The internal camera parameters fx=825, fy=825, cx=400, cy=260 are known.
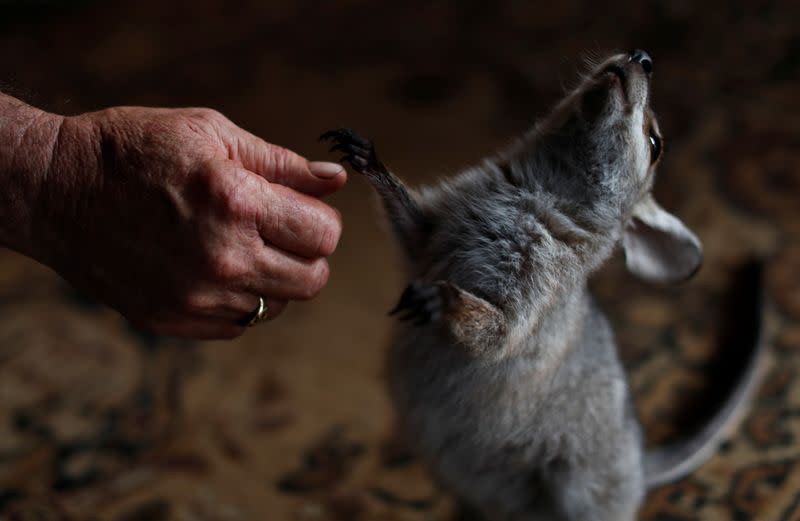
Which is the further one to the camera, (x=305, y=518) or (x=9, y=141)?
(x=305, y=518)

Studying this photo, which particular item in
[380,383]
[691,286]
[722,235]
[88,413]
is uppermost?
[722,235]

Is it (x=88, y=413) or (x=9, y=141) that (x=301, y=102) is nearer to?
(x=88, y=413)

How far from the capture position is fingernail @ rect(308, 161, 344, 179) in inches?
64.8

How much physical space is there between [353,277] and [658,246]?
123 centimetres

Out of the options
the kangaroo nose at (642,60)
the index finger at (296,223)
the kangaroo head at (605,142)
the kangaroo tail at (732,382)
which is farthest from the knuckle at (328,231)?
the kangaroo tail at (732,382)

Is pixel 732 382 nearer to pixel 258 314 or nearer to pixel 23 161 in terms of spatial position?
pixel 258 314

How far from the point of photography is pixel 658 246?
2016mm

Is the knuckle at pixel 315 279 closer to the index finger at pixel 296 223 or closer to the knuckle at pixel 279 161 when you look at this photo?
the index finger at pixel 296 223

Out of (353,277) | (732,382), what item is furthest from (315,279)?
(732,382)

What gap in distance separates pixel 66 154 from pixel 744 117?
8.60 feet

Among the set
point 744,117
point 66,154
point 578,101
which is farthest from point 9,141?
point 744,117

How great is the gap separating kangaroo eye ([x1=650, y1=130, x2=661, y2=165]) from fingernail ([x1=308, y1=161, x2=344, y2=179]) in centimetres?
69

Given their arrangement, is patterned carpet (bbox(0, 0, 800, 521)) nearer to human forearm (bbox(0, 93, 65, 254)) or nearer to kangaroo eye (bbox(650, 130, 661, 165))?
human forearm (bbox(0, 93, 65, 254))

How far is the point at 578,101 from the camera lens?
5.65 ft
